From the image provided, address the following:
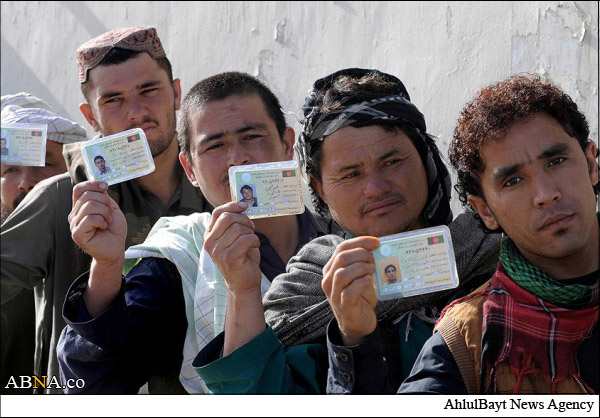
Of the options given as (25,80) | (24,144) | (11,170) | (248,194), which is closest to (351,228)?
(248,194)

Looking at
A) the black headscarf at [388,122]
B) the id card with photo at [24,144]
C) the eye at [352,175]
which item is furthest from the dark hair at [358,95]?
the id card with photo at [24,144]

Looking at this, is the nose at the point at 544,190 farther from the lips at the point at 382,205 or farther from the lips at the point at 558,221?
the lips at the point at 382,205

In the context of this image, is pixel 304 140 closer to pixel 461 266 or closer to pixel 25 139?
pixel 461 266

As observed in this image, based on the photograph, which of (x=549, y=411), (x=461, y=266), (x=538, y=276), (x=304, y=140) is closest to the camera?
(x=549, y=411)

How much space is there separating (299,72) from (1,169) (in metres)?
1.57

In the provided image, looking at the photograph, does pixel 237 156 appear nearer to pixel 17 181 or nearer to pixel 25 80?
pixel 17 181

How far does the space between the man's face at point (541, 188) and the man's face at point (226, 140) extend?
100cm

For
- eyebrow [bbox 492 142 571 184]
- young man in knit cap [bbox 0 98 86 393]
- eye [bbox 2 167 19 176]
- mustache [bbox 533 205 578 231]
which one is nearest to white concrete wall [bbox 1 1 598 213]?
young man in knit cap [bbox 0 98 86 393]

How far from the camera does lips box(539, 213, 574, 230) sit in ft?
8.30

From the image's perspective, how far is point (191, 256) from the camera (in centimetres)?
325

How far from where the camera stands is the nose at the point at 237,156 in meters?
3.33

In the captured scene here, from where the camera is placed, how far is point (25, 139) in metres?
4.15

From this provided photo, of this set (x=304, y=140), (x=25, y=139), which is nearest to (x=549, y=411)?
(x=304, y=140)

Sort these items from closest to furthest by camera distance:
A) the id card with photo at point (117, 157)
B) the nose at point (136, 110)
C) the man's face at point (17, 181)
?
the id card with photo at point (117, 157) < the nose at point (136, 110) < the man's face at point (17, 181)
